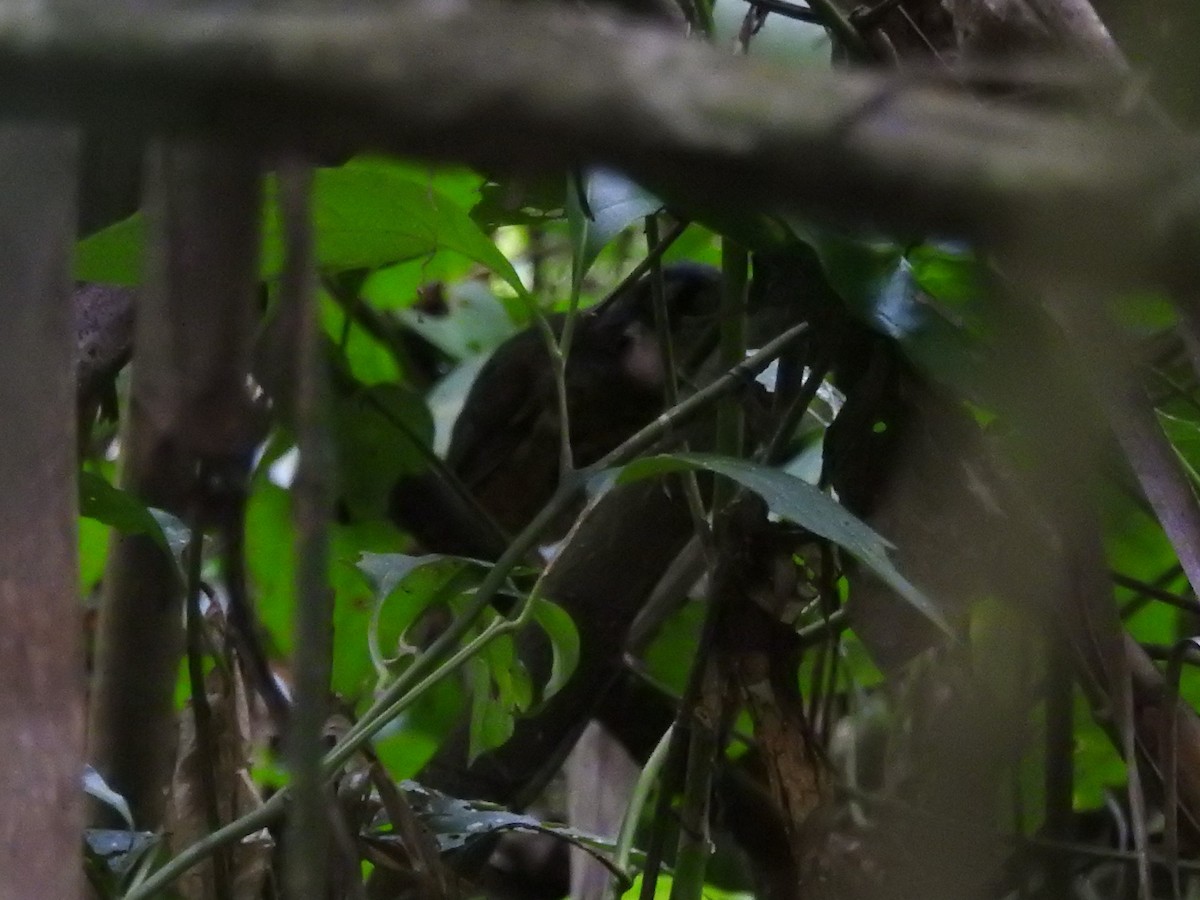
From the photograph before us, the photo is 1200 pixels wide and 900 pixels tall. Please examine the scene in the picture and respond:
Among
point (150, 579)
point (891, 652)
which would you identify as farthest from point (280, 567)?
point (891, 652)

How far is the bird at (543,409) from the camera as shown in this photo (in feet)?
3.92

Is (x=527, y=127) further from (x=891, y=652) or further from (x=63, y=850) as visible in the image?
(x=891, y=652)

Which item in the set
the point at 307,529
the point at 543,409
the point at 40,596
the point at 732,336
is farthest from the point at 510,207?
the point at 307,529

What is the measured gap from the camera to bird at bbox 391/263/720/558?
1.19 m

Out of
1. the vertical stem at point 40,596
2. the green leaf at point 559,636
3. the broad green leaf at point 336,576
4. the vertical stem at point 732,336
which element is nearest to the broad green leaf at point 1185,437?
the vertical stem at point 732,336

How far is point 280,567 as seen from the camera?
1.39 meters

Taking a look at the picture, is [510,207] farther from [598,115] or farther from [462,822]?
[598,115]

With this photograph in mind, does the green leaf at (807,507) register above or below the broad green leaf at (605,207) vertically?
below

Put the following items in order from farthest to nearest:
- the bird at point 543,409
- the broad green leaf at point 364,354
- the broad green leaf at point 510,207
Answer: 1. the broad green leaf at point 364,354
2. the bird at point 543,409
3. the broad green leaf at point 510,207

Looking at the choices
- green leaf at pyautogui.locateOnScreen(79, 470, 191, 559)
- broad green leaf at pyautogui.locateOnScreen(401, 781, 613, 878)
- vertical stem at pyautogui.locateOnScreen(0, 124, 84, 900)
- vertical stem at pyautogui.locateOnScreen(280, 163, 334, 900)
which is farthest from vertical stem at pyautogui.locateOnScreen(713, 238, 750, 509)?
vertical stem at pyautogui.locateOnScreen(280, 163, 334, 900)

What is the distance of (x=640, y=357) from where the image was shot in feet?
4.17

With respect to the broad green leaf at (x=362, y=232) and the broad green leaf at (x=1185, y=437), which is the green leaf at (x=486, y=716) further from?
the broad green leaf at (x=1185, y=437)

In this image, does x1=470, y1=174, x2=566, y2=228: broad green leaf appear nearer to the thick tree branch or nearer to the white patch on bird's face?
the white patch on bird's face

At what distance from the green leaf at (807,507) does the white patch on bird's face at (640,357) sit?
0.52 m
